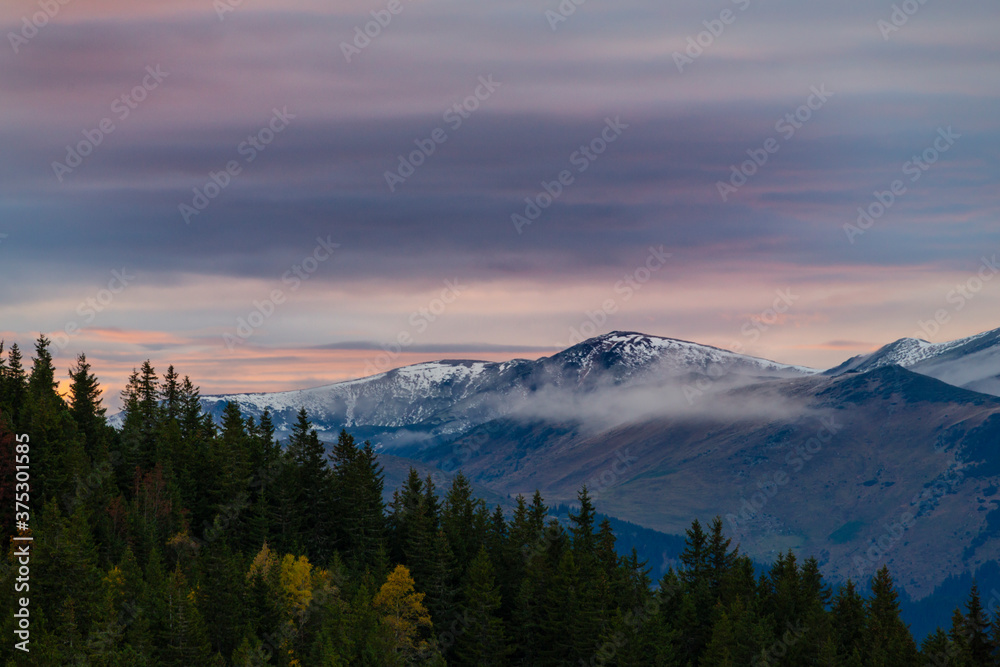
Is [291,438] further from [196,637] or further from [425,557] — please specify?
[196,637]

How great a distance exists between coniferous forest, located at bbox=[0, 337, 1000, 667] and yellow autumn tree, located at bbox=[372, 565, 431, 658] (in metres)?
0.22

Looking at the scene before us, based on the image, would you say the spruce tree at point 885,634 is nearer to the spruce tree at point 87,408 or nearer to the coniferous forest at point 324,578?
the coniferous forest at point 324,578

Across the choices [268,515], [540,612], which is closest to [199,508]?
[268,515]

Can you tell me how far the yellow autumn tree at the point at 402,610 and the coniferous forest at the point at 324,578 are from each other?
0.22 m

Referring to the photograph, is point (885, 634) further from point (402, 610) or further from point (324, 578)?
point (324, 578)

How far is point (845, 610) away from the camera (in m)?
131

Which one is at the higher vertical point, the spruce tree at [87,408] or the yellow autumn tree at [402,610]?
the spruce tree at [87,408]

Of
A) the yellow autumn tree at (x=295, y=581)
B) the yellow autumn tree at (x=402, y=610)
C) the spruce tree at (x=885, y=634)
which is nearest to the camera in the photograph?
the yellow autumn tree at (x=295, y=581)

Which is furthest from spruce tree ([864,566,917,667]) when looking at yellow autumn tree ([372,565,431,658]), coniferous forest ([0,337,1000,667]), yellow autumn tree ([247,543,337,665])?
yellow autumn tree ([247,543,337,665])

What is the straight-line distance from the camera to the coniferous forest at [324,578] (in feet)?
307

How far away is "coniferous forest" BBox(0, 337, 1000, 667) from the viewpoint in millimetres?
93438

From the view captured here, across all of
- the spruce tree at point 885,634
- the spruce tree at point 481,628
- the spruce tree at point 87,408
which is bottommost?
the spruce tree at point 885,634

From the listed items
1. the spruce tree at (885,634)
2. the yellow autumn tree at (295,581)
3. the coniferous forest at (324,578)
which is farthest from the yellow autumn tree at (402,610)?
the spruce tree at (885,634)

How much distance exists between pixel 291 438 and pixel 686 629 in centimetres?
5453
